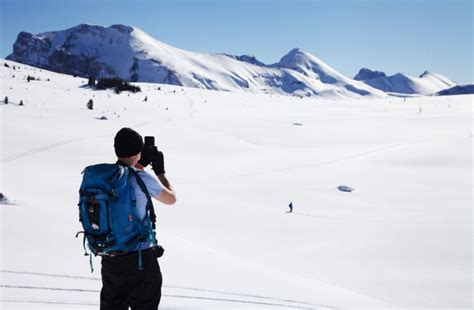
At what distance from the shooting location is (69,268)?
269 inches

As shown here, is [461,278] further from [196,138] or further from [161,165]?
[196,138]

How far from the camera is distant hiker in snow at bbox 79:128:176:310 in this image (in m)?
3.32

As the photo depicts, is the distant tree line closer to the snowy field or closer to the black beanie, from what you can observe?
the snowy field

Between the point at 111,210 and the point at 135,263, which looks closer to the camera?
the point at 111,210

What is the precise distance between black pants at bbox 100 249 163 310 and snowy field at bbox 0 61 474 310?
7.56ft

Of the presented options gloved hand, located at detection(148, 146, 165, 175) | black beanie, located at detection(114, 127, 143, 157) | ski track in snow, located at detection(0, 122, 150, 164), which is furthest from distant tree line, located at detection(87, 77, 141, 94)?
black beanie, located at detection(114, 127, 143, 157)

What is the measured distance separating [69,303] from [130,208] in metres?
3.17

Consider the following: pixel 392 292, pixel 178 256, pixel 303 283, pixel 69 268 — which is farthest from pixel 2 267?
pixel 392 292

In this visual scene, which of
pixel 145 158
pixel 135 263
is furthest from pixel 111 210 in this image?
pixel 145 158

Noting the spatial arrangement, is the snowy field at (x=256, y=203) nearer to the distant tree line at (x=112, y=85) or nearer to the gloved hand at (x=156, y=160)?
the distant tree line at (x=112, y=85)

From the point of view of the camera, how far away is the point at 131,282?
3525 mm

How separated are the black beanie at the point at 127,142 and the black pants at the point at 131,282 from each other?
0.85 meters

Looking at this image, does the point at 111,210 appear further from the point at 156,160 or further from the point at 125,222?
the point at 156,160

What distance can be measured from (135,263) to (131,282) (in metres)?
0.18
